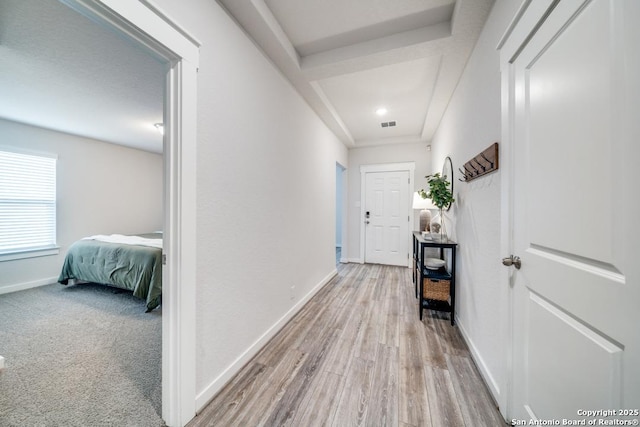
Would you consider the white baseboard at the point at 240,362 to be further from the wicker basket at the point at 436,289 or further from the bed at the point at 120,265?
the bed at the point at 120,265

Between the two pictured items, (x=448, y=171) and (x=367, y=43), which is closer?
(x=367, y=43)

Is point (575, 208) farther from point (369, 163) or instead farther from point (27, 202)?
point (27, 202)

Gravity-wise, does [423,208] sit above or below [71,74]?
below

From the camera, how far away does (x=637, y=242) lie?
1.88ft

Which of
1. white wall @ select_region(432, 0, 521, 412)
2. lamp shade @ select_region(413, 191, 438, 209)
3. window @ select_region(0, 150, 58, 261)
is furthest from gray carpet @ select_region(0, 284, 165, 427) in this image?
lamp shade @ select_region(413, 191, 438, 209)

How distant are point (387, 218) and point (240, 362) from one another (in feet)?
12.1

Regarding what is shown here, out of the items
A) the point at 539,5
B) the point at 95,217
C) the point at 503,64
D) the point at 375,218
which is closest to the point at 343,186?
the point at 375,218

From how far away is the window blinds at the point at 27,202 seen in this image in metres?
3.21

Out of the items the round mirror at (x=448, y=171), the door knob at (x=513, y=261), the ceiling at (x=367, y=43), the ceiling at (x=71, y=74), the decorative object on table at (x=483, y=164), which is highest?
the ceiling at (x=367, y=43)

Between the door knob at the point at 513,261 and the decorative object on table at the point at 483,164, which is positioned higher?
the decorative object on table at the point at 483,164

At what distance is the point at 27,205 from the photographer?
3.40 m

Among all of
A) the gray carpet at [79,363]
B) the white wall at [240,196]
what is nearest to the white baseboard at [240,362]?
the white wall at [240,196]

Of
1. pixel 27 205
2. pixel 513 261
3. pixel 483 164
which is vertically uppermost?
pixel 483 164

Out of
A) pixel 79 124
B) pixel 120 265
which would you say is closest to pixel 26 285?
pixel 120 265
